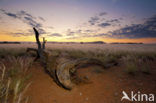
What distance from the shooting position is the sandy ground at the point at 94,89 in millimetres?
2117

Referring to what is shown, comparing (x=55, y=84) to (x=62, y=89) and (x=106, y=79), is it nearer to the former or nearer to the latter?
(x=62, y=89)

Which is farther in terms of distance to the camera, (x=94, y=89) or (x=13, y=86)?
(x=94, y=89)

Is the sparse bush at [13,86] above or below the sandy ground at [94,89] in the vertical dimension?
above

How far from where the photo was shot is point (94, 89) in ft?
8.20

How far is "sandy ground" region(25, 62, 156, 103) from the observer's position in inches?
83.4

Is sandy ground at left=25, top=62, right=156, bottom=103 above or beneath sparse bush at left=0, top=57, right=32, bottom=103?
beneath

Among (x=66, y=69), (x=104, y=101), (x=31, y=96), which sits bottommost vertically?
(x=104, y=101)

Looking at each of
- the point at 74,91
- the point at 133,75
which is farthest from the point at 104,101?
the point at 133,75

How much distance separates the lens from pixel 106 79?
9.66 feet

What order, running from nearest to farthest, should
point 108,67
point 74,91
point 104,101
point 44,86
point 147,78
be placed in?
Result: point 104,101, point 74,91, point 44,86, point 147,78, point 108,67

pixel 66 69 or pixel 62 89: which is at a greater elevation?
pixel 66 69

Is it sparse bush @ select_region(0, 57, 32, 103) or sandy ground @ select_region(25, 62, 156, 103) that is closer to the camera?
sparse bush @ select_region(0, 57, 32, 103)

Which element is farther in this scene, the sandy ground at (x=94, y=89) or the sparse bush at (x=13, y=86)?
the sandy ground at (x=94, y=89)

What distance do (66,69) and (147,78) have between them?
2.61 metres
